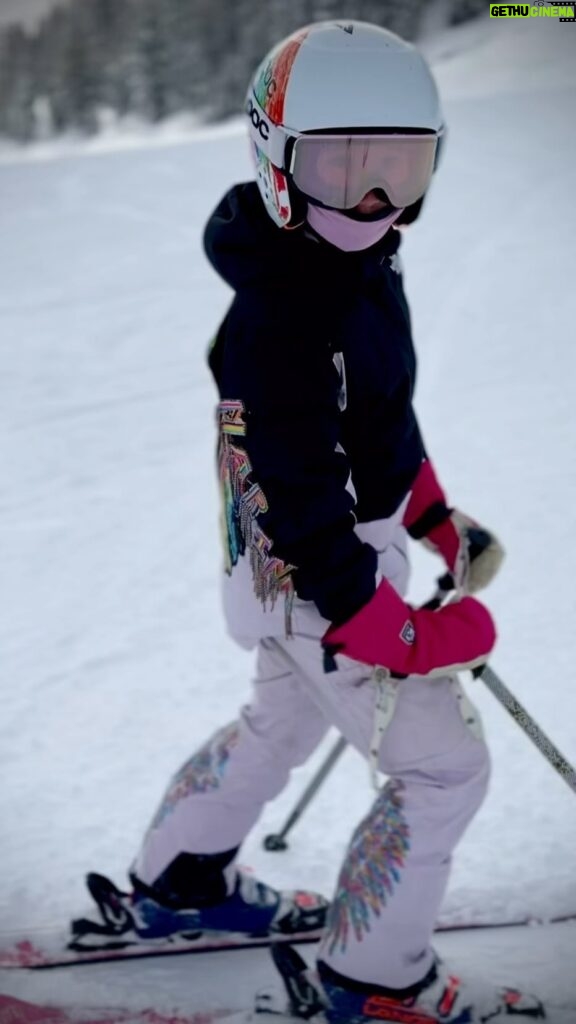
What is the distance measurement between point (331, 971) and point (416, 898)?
0.89 ft

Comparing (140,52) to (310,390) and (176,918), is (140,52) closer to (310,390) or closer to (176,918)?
(176,918)

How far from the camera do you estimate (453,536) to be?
2434mm

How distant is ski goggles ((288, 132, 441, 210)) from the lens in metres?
1.80

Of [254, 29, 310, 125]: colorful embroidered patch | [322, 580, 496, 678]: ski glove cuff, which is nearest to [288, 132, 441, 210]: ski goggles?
[254, 29, 310, 125]: colorful embroidered patch

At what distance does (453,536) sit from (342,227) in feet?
2.97

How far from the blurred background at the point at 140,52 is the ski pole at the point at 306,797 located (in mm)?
34920

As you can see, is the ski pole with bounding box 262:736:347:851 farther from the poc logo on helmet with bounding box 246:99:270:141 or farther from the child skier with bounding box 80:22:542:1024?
the poc logo on helmet with bounding box 246:99:270:141

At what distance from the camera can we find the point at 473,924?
2.53m

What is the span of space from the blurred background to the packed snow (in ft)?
89.4

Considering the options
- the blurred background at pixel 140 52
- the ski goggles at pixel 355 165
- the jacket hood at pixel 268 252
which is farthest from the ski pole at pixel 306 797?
the blurred background at pixel 140 52

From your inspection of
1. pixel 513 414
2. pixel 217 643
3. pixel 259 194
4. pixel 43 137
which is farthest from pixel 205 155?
pixel 43 137

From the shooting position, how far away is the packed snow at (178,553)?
274cm

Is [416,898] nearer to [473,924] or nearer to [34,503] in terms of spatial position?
[473,924]

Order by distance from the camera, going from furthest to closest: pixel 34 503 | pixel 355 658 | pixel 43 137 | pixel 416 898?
1. pixel 43 137
2. pixel 34 503
3. pixel 416 898
4. pixel 355 658
